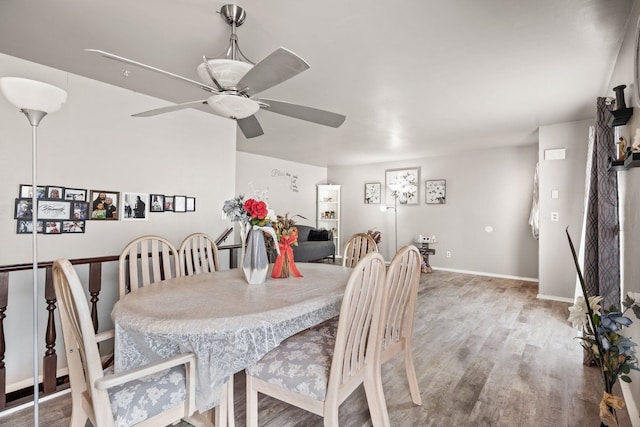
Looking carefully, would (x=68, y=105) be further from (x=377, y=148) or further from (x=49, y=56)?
(x=377, y=148)

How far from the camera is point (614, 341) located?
122cm

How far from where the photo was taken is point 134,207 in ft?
9.97

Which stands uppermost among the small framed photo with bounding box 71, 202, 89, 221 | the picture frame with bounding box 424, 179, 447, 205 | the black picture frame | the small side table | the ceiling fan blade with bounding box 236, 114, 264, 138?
the ceiling fan blade with bounding box 236, 114, 264, 138

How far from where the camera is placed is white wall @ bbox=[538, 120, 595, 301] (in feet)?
13.0

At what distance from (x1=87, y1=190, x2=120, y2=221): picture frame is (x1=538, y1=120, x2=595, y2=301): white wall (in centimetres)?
518

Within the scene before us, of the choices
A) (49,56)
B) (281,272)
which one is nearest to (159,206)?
(49,56)

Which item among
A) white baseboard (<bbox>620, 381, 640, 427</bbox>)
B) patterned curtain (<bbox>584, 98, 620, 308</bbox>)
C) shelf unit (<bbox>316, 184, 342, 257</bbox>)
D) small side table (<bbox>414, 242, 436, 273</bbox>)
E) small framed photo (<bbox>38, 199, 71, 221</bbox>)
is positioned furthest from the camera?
shelf unit (<bbox>316, 184, 342, 257</bbox>)

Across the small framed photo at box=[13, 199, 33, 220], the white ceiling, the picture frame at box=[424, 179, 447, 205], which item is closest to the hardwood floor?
the small framed photo at box=[13, 199, 33, 220]

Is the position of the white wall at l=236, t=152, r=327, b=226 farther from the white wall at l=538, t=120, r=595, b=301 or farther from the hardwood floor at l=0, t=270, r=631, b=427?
the white wall at l=538, t=120, r=595, b=301

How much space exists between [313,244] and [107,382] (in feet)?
18.0

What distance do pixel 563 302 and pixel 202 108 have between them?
5.19m

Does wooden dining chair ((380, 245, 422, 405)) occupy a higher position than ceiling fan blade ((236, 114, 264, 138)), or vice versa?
ceiling fan blade ((236, 114, 264, 138))

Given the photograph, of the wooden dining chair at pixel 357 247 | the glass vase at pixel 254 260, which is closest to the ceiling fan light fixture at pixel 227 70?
the glass vase at pixel 254 260

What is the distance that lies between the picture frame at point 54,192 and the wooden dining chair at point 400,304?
9.13 feet
